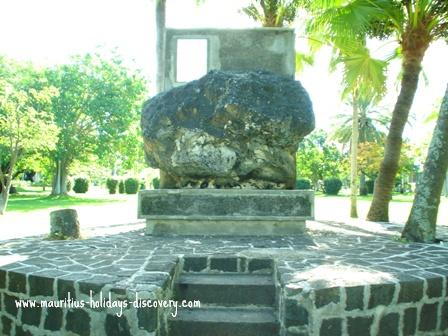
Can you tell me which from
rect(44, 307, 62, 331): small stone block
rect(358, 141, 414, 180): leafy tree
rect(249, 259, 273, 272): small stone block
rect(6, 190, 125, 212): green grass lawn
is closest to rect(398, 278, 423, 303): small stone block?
rect(249, 259, 273, 272): small stone block

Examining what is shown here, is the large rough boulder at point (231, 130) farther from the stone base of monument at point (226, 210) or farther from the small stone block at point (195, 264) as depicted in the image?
the small stone block at point (195, 264)

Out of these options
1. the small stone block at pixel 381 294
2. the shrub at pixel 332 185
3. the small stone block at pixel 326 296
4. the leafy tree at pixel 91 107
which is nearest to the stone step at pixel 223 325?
the small stone block at pixel 326 296

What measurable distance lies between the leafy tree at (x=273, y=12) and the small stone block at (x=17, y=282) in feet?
34.8

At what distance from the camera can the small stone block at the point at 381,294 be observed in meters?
4.04

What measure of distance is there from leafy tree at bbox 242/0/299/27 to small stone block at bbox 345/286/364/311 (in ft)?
33.6

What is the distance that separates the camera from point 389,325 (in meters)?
4.20

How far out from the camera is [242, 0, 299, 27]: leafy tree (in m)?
12.8

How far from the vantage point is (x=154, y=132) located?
7.71 metres

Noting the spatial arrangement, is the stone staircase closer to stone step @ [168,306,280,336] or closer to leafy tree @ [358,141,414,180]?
stone step @ [168,306,280,336]

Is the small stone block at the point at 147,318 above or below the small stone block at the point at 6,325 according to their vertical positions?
above

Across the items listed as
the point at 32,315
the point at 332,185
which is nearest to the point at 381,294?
the point at 32,315

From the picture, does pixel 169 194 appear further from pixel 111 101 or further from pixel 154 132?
pixel 111 101

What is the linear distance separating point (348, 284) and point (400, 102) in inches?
315

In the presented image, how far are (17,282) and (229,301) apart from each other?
7.38 ft
